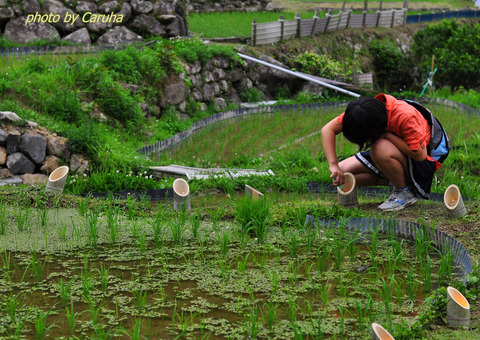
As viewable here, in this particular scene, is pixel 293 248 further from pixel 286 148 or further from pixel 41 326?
pixel 286 148

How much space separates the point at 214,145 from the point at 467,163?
309 cm

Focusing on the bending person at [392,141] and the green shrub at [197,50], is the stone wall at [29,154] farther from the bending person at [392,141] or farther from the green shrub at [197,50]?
the green shrub at [197,50]

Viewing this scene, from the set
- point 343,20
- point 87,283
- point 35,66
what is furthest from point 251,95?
point 87,283

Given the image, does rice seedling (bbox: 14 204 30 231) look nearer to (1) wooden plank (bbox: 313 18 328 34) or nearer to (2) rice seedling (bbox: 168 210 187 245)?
(2) rice seedling (bbox: 168 210 187 245)

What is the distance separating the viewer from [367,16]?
20562 millimetres

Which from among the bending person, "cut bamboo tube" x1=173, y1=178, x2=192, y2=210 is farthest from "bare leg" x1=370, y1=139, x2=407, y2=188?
"cut bamboo tube" x1=173, y1=178, x2=192, y2=210

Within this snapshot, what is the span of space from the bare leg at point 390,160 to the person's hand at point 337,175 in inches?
10.8

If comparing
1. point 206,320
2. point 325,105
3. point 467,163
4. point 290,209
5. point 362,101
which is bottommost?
point 325,105

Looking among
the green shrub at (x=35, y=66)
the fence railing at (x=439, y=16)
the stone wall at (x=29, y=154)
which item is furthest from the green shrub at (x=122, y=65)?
the fence railing at (x=439, y=16)

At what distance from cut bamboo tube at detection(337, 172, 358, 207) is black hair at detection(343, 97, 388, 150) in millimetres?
→ 464

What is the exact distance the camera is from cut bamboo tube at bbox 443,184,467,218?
4523mm

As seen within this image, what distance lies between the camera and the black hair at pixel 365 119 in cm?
442

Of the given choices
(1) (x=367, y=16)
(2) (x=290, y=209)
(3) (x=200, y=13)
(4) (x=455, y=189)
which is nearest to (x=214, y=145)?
(2) (x=290, y=209)

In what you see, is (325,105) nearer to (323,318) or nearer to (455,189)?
(455,189)
